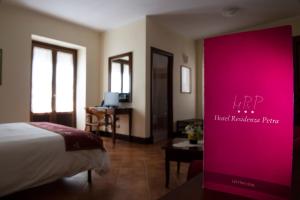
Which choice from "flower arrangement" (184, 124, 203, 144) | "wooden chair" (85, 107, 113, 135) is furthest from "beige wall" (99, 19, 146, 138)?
"flower arrangement" (184, 124, 203, 144)

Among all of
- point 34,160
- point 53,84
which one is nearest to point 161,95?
point 53,84

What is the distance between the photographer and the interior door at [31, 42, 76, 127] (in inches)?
188

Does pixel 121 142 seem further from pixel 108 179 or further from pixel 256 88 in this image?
pixel 256 88

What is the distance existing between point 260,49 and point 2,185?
192cm

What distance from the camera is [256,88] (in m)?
0.50

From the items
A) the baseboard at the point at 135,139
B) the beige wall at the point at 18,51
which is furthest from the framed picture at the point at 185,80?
the beige wall at the point at 18,51

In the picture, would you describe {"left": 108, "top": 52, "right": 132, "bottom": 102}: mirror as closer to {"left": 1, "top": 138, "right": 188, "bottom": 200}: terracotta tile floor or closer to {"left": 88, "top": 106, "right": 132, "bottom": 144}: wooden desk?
{"left": 88, "top": 106, "right": 132, "bottom": 144}: wooden desk

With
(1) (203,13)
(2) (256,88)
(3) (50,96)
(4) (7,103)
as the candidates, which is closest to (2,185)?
(2) (256,88)

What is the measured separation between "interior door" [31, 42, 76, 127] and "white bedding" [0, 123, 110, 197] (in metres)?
3.10

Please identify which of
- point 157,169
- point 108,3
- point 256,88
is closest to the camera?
point 256,88

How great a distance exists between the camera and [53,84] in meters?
5.07

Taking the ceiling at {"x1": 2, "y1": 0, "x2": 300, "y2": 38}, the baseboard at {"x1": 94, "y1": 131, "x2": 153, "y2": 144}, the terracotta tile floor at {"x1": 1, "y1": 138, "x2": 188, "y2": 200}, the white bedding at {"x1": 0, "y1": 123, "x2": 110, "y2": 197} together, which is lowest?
the terracotta tile floor at {"x1": 1, "y1": 138, "x2": 188, "y2": 200}

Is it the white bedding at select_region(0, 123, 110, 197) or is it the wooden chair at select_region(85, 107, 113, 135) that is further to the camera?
the wooden chair at select_region(85, 107, 113, 135)

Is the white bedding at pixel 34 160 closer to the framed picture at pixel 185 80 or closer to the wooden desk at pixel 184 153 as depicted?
the wooden desk at pixel 184 153
